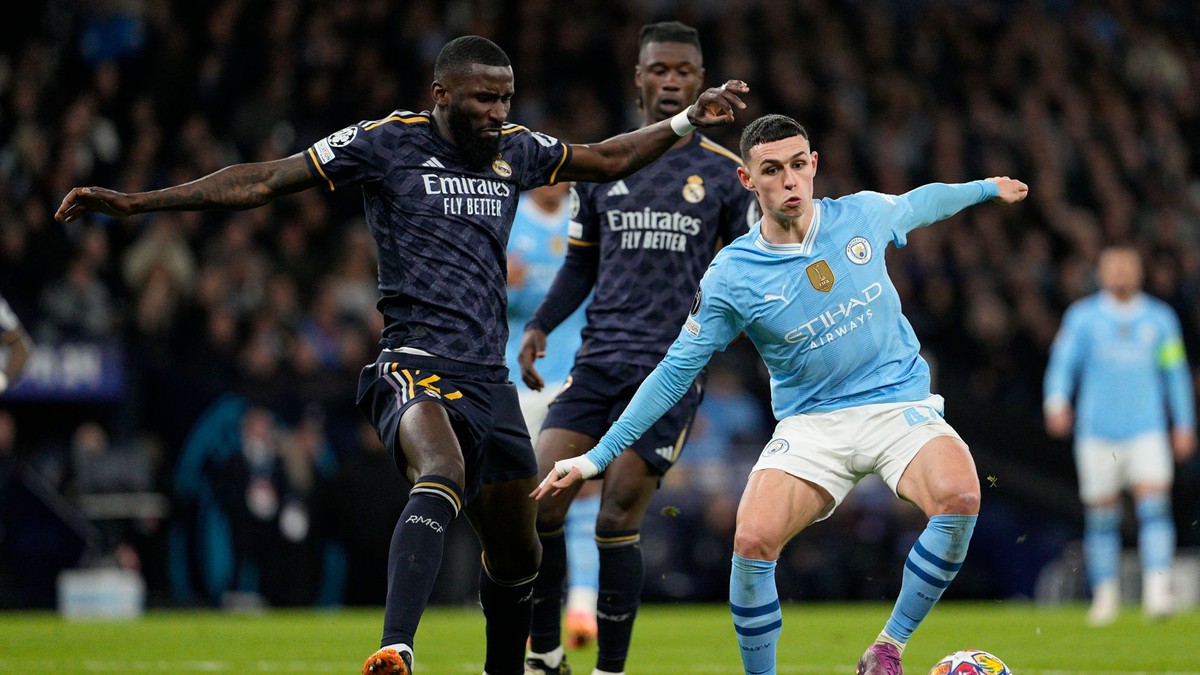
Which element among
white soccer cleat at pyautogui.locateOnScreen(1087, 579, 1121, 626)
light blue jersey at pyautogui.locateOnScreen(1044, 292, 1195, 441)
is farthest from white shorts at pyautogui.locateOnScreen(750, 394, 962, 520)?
light blue jersey at pyautogui.locateOnScreen(1044, 292, 1195, 441)

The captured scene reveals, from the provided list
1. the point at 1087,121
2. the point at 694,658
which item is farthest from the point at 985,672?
the point at 1087,121

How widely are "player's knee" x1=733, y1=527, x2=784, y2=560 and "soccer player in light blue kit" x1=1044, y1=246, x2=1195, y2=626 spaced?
24.6ft

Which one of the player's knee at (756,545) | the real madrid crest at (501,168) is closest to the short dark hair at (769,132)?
the real madrid crest at (501,168)

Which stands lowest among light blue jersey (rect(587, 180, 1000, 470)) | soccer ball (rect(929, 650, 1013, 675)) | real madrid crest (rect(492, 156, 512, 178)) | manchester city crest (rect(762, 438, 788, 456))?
soccer ball (rect(929, 650, 1013, 675))

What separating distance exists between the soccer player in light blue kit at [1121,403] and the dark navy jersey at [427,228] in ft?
25.8

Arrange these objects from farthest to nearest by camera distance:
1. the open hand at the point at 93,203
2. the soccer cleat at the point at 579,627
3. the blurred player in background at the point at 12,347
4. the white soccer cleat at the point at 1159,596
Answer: the white soccer cleat at the point at 1159,596 < the blurred player in background at the point at 12,347 < the soccer cleat at the point at 579,627 < the open hand at the point at 93,203

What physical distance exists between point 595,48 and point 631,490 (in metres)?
14.0

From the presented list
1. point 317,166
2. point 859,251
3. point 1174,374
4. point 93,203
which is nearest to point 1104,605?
point 1174,374

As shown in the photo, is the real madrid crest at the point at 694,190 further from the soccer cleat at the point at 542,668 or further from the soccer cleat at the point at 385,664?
the soccer cleat at the point at 385,664

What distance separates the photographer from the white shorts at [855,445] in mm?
6152

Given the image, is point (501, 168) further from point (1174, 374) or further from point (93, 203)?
point (1174, 374)

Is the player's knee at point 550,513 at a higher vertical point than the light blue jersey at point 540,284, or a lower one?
lower

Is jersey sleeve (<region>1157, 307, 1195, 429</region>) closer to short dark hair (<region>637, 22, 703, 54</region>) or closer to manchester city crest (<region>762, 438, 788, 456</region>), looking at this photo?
short dark hair (<region>637, 22, 703, 54</region>)

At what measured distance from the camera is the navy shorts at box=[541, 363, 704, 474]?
739 centimetres
